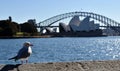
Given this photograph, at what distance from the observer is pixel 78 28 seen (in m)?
186

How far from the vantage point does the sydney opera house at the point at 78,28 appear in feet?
591

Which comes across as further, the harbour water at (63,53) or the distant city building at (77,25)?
the distant city building at (77,25)

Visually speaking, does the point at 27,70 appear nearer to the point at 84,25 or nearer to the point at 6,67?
the point at 6,67

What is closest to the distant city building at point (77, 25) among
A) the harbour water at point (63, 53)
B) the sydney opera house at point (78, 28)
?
the sydney opera house at point (78, 28)

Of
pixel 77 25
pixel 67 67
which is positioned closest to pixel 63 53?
pixel 67 67

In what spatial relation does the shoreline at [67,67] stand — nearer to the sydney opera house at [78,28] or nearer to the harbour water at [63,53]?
the harbour water at [63,53]

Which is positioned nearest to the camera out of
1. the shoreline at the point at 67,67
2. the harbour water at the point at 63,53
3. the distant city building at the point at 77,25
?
the shoreline at the point at 67,67

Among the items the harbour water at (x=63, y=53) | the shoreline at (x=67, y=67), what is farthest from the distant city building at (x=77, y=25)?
the shoreline at (x=67, y=67)

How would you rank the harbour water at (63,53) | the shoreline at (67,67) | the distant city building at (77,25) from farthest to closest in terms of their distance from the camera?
1. the distant city building at (77,25)
2. the harbour water at (63,53)
3. the shoreline at (67,67)

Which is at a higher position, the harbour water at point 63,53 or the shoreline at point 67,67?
the shoreline at point 67,67

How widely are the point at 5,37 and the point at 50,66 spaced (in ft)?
454

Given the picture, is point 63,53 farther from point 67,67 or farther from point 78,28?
point 78,28

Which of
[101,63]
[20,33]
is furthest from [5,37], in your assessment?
[101,63]

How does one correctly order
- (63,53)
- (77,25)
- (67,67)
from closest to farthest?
(67,67), (63,53), (77,25)
